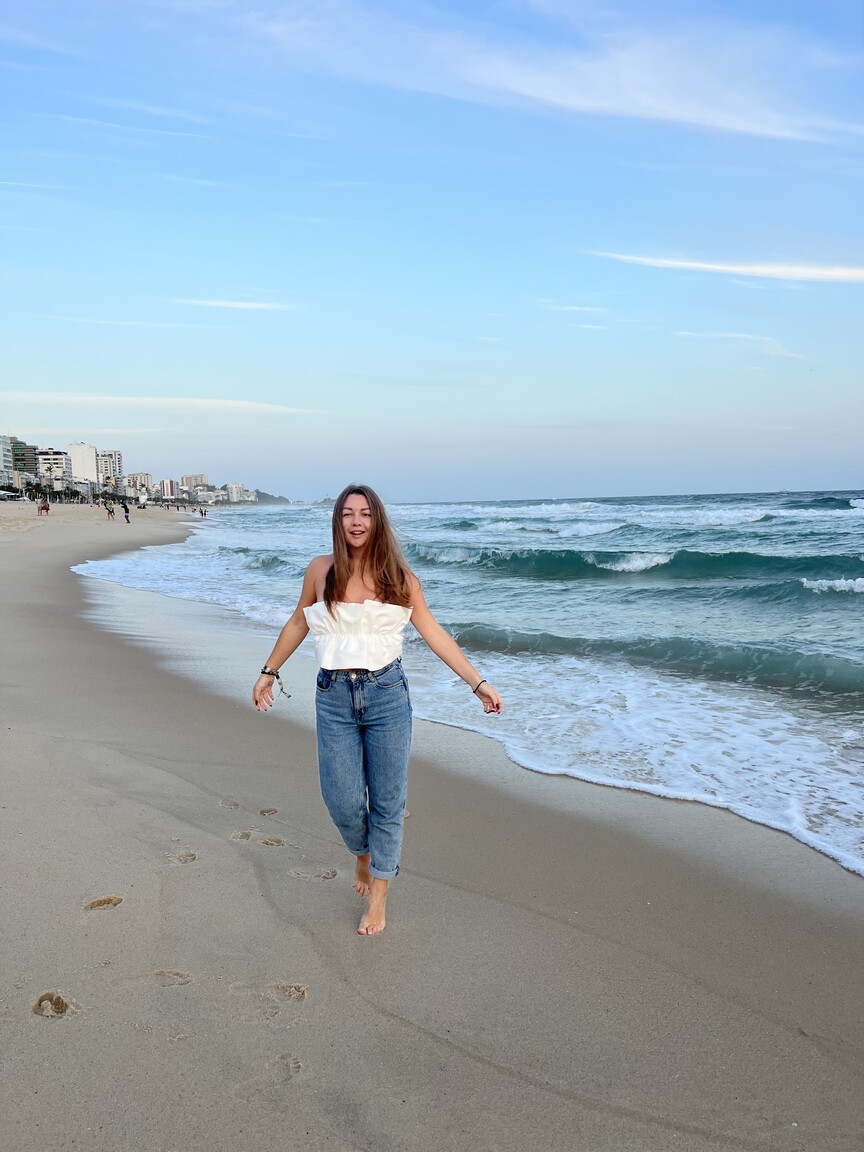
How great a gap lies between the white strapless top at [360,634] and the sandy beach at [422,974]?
3.39ft

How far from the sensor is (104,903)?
3.28m

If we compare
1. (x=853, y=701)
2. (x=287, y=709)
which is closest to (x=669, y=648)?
(x=853, y=701)

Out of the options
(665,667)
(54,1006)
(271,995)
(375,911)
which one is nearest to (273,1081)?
(271,995)

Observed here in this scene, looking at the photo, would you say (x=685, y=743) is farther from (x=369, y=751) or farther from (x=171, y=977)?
(x=171, y=977)

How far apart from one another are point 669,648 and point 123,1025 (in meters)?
8.08

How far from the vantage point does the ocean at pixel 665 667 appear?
207 inches

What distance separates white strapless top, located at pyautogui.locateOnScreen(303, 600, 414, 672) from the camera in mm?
3145

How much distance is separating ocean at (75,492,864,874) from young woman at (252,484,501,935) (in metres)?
0.52

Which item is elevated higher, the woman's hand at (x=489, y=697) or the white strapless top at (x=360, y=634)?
the white strapless top at (x=360, y=634)

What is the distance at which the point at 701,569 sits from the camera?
20781 millimetres

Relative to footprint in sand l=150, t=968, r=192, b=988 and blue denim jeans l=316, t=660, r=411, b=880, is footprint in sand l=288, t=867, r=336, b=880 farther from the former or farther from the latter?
footprint in sand l=150, t=968, r=192, b=988

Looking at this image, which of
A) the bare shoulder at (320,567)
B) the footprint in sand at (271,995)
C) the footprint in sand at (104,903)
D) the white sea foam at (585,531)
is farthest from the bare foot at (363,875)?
the white sea foam at (585,531)

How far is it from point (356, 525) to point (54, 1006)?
185cm

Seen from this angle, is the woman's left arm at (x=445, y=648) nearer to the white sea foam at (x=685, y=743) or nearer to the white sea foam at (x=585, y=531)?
the white sea foam at (x=685, y=743)
